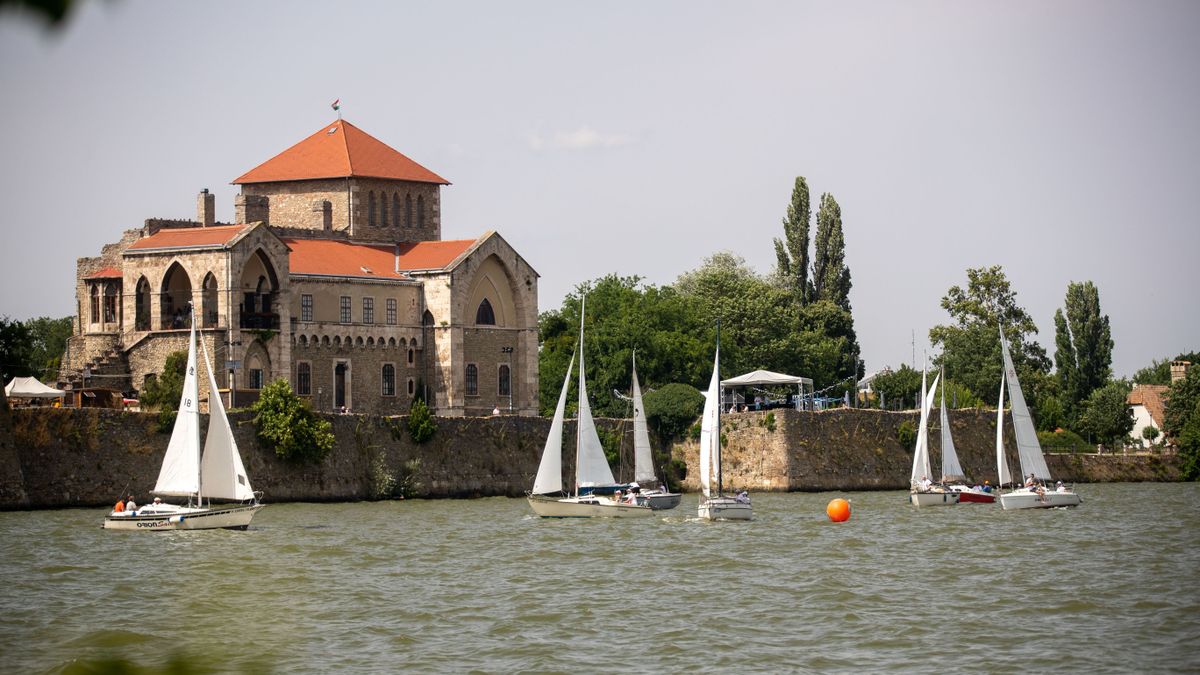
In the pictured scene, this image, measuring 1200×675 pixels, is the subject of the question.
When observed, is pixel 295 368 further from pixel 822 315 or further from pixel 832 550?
pixel 822 315

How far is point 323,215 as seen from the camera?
3428 inches

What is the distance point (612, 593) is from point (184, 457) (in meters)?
19.6

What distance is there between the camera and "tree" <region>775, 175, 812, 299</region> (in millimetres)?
108312

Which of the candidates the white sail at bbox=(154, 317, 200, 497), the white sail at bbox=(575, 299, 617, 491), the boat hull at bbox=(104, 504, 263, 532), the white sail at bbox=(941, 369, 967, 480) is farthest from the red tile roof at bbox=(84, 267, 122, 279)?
the white sail at bbox=(941, 369, 967, 480)

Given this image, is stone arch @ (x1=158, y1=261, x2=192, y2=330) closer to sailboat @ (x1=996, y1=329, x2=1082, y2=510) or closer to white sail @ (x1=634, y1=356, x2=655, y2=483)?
white sail @ (x1=634, y1=356, x2=655, y2=483)

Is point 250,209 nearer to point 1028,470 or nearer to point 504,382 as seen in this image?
point 504,382

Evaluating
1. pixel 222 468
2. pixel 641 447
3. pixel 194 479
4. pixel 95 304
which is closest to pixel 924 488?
pixel 641 447

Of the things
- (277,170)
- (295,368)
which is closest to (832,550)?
(295,368)

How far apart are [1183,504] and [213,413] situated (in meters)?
41.0

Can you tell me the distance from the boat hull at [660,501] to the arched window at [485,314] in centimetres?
2435

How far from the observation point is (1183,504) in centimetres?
6888

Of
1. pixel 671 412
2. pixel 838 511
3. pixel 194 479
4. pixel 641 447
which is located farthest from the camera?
pixel 671 412

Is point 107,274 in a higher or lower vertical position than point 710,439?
higher

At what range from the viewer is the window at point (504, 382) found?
274ft
